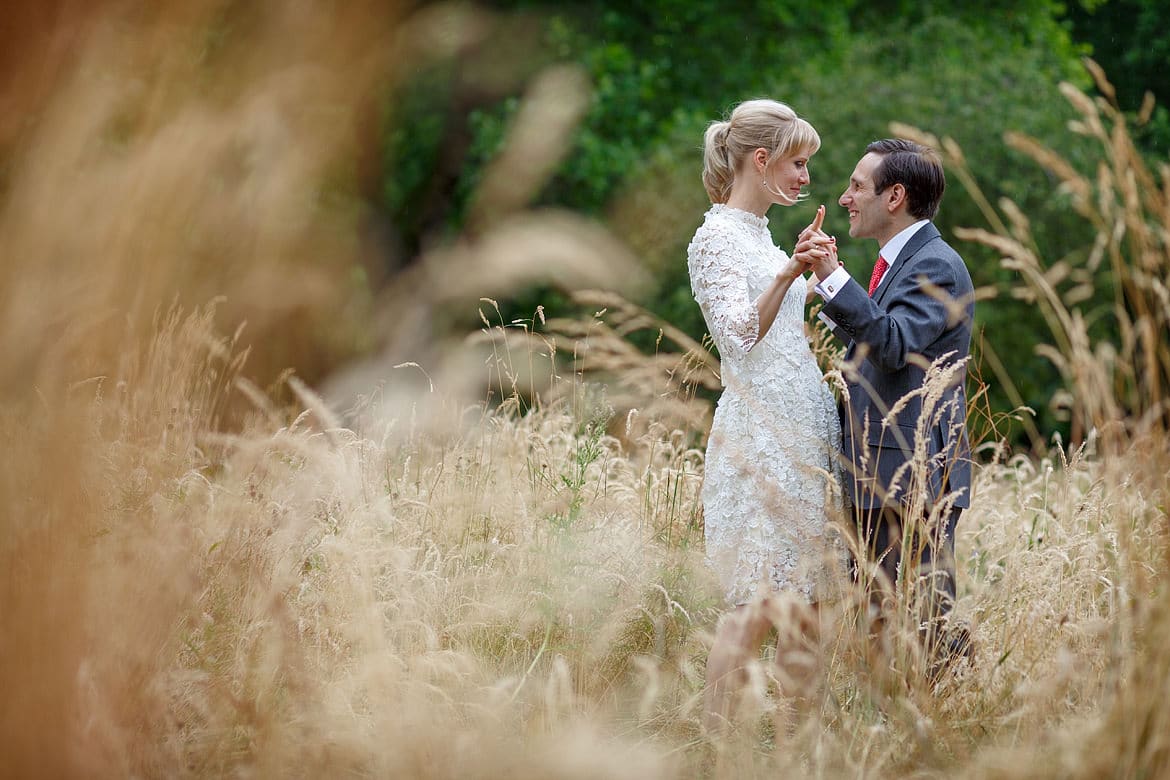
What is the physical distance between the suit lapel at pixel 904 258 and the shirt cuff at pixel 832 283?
1.00 feet

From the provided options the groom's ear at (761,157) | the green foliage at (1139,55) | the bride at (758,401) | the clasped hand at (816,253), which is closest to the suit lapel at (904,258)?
the bride at (758,401)

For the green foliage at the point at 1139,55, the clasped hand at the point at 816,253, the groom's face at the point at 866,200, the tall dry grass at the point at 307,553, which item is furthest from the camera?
the green foliage at the point at 1139,55

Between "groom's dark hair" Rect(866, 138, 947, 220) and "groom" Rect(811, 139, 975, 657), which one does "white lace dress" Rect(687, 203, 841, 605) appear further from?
"groom's dark hair" Rect(866, 138, 947, 220)

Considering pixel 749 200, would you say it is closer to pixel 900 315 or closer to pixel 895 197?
pixel 895 197

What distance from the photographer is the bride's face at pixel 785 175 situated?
314 cm

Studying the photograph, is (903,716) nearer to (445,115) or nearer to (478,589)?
(478,589)

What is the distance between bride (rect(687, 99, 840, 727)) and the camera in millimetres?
2951

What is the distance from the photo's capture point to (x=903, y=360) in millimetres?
2941

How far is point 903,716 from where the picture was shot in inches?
90.0

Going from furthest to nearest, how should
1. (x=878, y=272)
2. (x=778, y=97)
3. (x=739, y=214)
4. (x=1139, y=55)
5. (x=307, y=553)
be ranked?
(x=1139, y=55)
(x=778, y=97)
(x=878, y=272)
(x=739, y=214)
(x=307, y=553)

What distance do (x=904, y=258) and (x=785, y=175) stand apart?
43 centimetres

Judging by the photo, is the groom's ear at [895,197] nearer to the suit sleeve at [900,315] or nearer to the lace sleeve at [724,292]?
the suit sleeve at [900,315]

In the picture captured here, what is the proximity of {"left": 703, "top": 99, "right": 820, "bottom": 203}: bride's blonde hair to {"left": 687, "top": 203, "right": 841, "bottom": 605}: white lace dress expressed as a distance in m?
0.19

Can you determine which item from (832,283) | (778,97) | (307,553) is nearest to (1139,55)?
(778,97)
